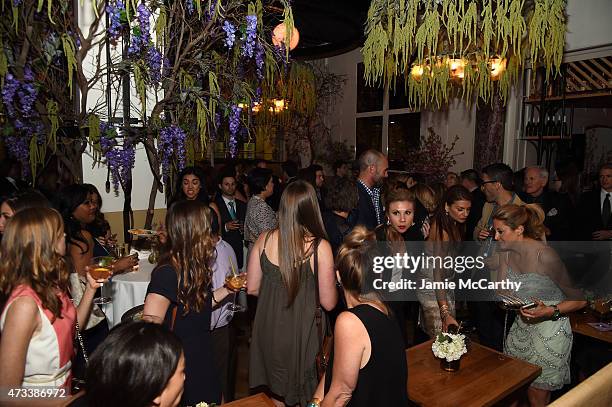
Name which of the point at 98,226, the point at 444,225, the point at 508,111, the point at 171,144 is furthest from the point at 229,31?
the point at 508,111

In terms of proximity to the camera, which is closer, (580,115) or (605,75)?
(605,75)

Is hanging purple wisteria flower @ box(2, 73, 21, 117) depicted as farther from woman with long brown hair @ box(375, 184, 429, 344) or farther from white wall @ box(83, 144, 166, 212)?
woman with long brown hair @ box(375, 184, 429, 344)

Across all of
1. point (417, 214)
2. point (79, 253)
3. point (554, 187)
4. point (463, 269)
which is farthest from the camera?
point (554, 187)

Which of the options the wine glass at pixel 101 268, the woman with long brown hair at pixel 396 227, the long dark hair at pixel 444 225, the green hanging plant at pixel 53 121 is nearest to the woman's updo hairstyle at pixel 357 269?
the wine glass at pixel 101 268

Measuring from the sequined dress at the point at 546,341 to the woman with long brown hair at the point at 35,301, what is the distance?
2.16m

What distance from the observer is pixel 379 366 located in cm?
143

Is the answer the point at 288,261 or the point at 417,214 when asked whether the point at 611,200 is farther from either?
the point at 288,261

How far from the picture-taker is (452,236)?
3021 millimetres

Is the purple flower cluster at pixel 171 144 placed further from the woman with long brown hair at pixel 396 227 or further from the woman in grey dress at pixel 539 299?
the woman in grey dress at pixel 539 299

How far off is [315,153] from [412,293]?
27.5 ft

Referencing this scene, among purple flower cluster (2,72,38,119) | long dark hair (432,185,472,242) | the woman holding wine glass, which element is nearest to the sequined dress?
long dark hair (432,185,472,242)

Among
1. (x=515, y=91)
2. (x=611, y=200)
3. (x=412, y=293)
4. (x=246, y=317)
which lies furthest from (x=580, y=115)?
(x=246, y=317)

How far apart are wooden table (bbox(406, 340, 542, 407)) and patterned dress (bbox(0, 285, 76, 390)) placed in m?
1.39

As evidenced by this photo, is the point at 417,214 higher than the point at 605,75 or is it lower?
lower
